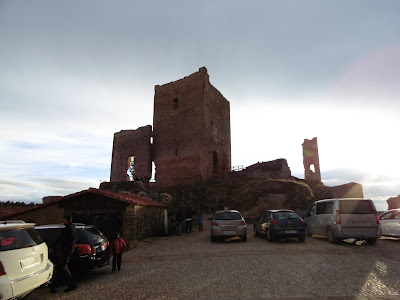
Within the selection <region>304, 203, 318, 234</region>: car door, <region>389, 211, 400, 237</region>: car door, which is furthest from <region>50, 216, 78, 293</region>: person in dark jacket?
<region>389, 211, 400, 237</region>: car door

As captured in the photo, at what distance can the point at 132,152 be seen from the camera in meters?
32.2

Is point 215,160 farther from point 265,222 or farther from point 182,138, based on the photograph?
point 265,222

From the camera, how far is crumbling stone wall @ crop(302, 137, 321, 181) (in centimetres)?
4171

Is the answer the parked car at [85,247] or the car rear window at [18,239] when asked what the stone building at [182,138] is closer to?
the parked car at [85,247]

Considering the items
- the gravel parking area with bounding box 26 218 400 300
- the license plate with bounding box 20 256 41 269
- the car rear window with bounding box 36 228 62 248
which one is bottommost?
the gravel parking area with bounding box 26 218 400 300

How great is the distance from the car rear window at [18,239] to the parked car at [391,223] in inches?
517

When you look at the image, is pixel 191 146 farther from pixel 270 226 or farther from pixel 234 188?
pixel 270 226

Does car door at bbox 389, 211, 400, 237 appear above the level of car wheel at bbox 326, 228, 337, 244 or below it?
above

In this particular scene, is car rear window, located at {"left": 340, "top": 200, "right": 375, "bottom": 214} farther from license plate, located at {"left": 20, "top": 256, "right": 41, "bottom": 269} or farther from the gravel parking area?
license plate, located at {"left": 20, "top": 256, "right": 41, "bottom": 269}

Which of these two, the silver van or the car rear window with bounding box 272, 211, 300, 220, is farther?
the car rear window with bounding box 272, 211, 300, 220

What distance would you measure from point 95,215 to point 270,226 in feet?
26.0

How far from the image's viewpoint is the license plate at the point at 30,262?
4.62 m

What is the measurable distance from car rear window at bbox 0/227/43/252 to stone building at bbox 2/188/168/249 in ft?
21.8

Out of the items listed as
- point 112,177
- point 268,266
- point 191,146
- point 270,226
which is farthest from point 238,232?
point 112,177
